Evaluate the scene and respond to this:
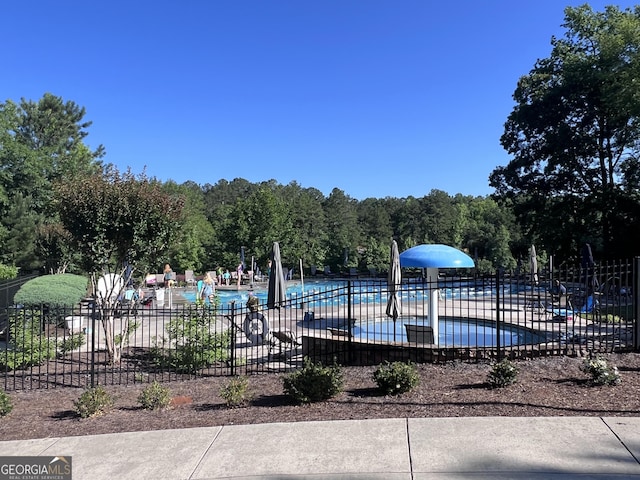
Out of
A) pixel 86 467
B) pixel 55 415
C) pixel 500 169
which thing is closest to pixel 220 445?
pixel 86 467

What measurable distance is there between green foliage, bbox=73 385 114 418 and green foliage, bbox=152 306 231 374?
209 centimetres

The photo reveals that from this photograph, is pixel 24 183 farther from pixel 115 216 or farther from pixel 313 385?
pixel 313 385

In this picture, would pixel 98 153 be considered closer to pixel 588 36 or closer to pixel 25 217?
pixel 25 217

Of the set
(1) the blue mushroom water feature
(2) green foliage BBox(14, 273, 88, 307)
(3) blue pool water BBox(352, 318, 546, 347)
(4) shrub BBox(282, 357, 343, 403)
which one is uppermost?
(1) the blue mushroom water feature

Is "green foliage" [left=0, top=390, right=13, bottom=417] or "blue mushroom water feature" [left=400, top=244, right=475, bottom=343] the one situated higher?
"blue mushroom water feature" [left=400, top=244, right=475, bottom=343]

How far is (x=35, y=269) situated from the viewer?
24438 mm

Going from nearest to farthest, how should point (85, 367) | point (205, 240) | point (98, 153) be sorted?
point (85, 367) → point (98, 153) → point (205, 240)

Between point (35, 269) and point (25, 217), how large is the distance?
122 inches

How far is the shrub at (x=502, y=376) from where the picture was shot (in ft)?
20.1

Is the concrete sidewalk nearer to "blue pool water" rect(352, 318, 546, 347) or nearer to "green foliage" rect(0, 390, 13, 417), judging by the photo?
"green foliage" rect(0, 390, 13, 417)

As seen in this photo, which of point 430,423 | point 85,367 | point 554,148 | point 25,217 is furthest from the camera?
point 554,148

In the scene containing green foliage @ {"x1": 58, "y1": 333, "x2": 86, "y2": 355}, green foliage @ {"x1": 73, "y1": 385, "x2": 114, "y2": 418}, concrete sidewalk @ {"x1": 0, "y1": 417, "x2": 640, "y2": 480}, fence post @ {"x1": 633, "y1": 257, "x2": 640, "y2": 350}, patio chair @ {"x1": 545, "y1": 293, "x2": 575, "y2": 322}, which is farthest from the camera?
patio chair @ {"x1": 545, "y1": 293, "x2": 575, "y2": 322}

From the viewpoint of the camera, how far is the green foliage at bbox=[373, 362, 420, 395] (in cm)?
604

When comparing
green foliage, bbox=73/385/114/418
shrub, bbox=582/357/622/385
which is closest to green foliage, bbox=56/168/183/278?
green foliage, bbox=73/385/114/418
